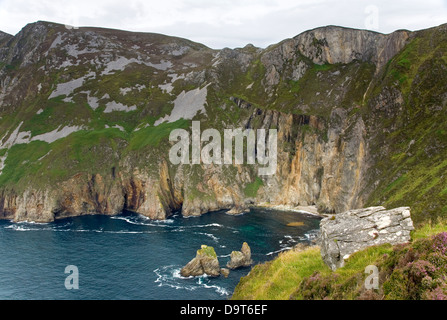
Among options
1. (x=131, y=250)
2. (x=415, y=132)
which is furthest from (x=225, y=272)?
(x=415, y=132)

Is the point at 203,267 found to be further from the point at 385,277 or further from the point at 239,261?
the point at 385,277

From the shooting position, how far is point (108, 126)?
487 ft

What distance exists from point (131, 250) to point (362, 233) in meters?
69.7

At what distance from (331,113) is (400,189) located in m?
56.3

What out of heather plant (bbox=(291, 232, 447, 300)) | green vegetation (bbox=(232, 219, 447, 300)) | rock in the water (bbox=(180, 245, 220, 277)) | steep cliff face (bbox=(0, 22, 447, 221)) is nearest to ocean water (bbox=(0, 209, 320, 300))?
rock in the water (bbox=(180, 245, 220, 277))

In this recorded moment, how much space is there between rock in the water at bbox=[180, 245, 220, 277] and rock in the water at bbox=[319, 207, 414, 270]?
155 ft

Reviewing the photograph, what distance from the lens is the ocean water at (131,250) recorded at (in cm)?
6012

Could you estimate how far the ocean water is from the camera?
60125 mm

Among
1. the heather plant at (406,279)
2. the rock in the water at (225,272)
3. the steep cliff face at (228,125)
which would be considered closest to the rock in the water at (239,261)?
the rock in the water at (225,272)

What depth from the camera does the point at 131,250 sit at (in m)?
80.2

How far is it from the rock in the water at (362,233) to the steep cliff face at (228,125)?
5594cm

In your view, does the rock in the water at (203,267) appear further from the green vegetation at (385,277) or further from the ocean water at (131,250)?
the green vegetation at (385,277)
